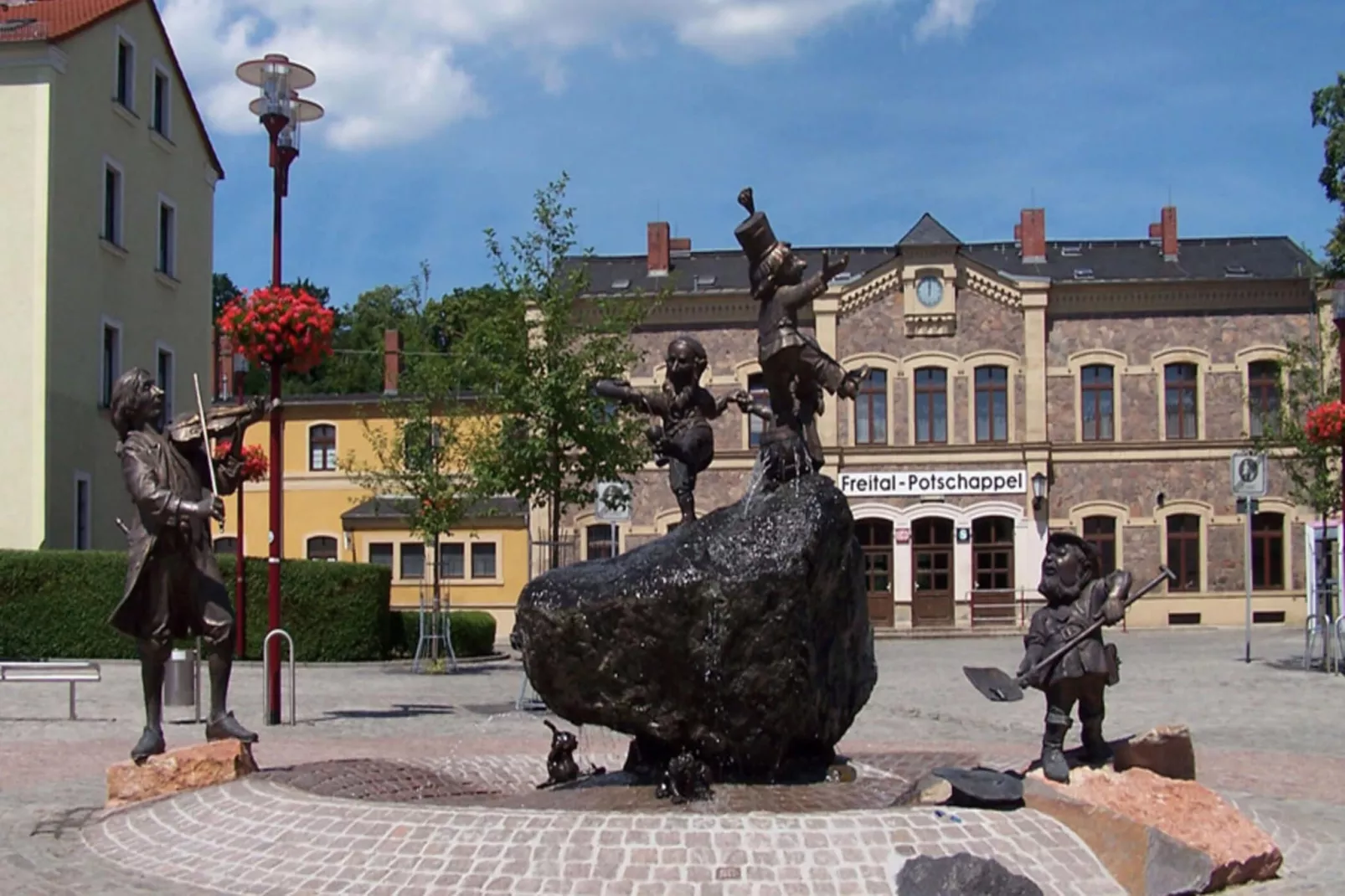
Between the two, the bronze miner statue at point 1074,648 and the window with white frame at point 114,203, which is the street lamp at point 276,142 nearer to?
the bronze miner statue at point 1074,648

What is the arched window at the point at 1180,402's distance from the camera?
37188 millimetres

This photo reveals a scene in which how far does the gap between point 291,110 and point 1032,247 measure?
2905 cm

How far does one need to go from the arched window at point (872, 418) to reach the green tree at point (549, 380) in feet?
57.2

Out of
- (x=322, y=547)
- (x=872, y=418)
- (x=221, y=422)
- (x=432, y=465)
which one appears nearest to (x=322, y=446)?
(x=322, y=547)

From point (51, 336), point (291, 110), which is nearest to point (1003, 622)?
point (51, 336)

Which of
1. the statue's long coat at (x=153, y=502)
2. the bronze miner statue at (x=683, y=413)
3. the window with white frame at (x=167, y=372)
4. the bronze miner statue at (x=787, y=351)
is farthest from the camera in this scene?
the window with white frame at (x=167, y=372)

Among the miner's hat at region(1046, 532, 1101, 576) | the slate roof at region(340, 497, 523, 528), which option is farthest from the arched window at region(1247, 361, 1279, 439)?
the miner's hat at region(1046, 532, 1101, 576)

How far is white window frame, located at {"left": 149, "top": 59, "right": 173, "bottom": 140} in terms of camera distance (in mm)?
31266

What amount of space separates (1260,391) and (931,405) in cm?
826

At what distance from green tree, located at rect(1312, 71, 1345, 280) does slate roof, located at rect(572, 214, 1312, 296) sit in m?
9.00

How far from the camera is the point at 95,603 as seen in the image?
2197 cm

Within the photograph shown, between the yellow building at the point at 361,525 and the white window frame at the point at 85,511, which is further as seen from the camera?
the yellow building at the point at 361,525

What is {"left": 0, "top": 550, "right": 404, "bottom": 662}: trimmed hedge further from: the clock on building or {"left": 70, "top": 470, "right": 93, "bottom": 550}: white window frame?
the clock on building

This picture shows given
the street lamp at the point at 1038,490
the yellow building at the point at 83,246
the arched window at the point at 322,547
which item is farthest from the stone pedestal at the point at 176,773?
the arched window at the point at 322,547
